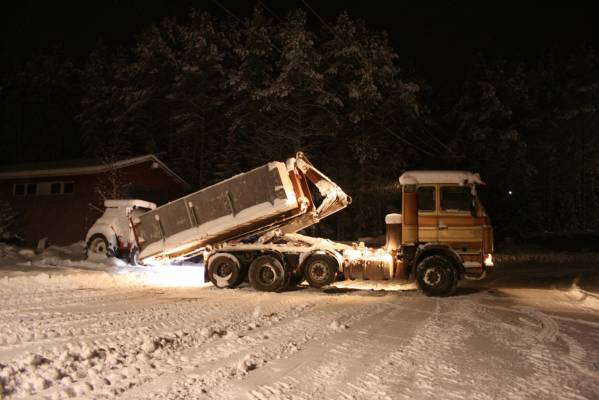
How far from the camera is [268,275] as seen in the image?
1398cm

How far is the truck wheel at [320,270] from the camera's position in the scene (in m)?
13.7

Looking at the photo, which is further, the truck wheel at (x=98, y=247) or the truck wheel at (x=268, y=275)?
the truck wheel at (x=98, y=247)

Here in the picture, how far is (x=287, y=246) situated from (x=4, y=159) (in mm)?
47842

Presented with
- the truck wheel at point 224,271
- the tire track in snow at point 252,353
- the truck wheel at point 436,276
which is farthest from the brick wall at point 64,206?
the tire track in snow at point 252,353

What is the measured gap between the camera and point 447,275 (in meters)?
13.0

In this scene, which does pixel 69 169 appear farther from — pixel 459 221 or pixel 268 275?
pixel 459 221

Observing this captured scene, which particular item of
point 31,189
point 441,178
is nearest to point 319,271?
point 441,178

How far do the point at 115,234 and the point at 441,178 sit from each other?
38.5 ft

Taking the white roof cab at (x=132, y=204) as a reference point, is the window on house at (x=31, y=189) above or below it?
above

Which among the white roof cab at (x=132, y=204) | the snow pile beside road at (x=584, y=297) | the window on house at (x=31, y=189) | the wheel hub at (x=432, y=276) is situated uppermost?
the window on house at (x=31, y=189)

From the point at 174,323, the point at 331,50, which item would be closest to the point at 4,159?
the point at 331,50

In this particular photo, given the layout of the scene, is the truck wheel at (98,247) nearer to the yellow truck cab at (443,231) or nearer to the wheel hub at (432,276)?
the yellow truck cab at (443,231)

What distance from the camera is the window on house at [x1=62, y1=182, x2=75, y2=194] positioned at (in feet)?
92.2

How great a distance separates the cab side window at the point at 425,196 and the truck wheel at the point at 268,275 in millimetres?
3705
